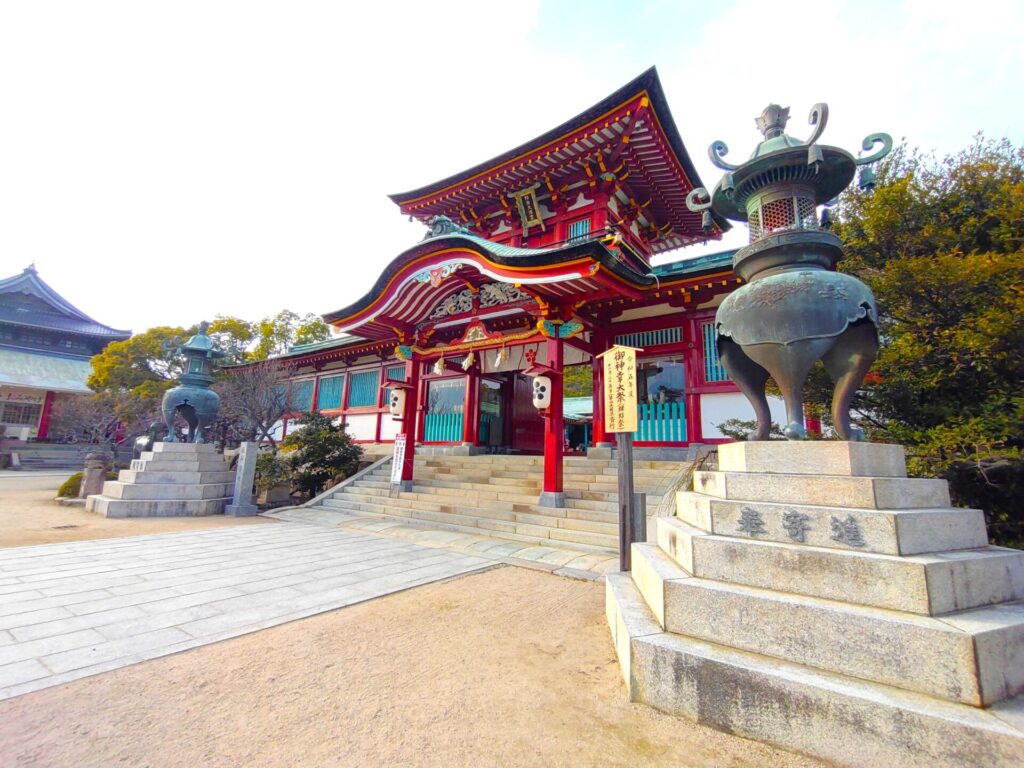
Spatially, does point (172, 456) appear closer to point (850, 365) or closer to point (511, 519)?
point (511, 519)

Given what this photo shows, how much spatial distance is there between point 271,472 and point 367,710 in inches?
383

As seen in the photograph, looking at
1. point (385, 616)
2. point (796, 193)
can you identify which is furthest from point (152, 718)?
point (796, 193)

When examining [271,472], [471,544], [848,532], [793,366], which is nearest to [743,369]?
[793,366]

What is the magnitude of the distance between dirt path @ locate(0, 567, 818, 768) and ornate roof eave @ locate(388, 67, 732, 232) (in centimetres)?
766

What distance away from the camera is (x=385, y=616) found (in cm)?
359

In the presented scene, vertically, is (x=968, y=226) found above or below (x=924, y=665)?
above

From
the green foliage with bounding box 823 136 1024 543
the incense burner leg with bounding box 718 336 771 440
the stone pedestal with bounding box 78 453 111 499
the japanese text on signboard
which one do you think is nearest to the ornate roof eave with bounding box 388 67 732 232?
the green foliage with bounding box 823 136 1024 543

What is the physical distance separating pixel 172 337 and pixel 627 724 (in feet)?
90.5

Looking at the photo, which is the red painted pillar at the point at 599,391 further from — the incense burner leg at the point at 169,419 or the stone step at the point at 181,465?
the incense burner leg at the point at 169,419

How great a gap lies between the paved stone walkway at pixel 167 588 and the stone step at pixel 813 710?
9.13 ft

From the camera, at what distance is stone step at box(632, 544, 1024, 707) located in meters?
1.84

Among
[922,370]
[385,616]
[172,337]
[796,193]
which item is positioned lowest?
[385,616]

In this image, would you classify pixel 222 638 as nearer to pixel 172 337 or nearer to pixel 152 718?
pixel 152 718

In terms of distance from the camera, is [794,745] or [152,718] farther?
[152,718]
